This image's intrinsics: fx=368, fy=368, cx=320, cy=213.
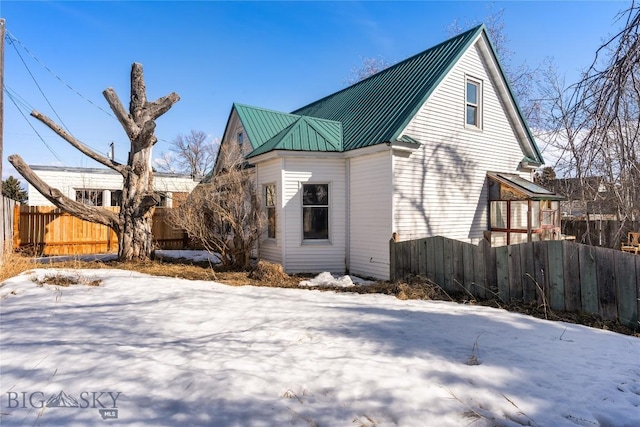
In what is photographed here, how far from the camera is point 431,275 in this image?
8859 mm

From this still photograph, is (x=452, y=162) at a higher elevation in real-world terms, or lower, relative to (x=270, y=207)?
higher

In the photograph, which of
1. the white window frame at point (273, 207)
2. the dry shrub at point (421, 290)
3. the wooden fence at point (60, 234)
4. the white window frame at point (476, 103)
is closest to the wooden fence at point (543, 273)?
the dry shrub at point (421, 290)

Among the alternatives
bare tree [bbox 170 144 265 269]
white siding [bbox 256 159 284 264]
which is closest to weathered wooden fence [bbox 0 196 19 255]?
bare tree [bbox 170 144 265 269]

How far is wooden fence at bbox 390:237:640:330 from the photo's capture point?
19.6 ft

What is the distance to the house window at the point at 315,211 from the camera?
1138cm

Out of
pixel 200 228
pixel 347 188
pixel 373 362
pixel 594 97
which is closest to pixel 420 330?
pixel 373 362

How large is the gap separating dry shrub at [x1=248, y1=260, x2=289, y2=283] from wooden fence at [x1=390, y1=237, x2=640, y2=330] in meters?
3.40

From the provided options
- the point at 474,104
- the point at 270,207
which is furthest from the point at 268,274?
the point at 474,104

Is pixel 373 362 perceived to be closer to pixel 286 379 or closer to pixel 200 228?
pixel 286 379

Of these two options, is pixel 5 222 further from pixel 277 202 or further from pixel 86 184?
pixel 86 184

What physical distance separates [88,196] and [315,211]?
21.9 meters

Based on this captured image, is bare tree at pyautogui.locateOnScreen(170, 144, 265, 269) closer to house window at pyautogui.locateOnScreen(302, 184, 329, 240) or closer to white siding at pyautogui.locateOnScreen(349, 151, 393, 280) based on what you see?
house window at pyautogui.locateOnScreen(302, 184, 329, 240)

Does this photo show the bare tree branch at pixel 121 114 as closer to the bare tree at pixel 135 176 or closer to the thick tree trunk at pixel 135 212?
the bare tree at pixel 135 176

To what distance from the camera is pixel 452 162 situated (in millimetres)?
11789
